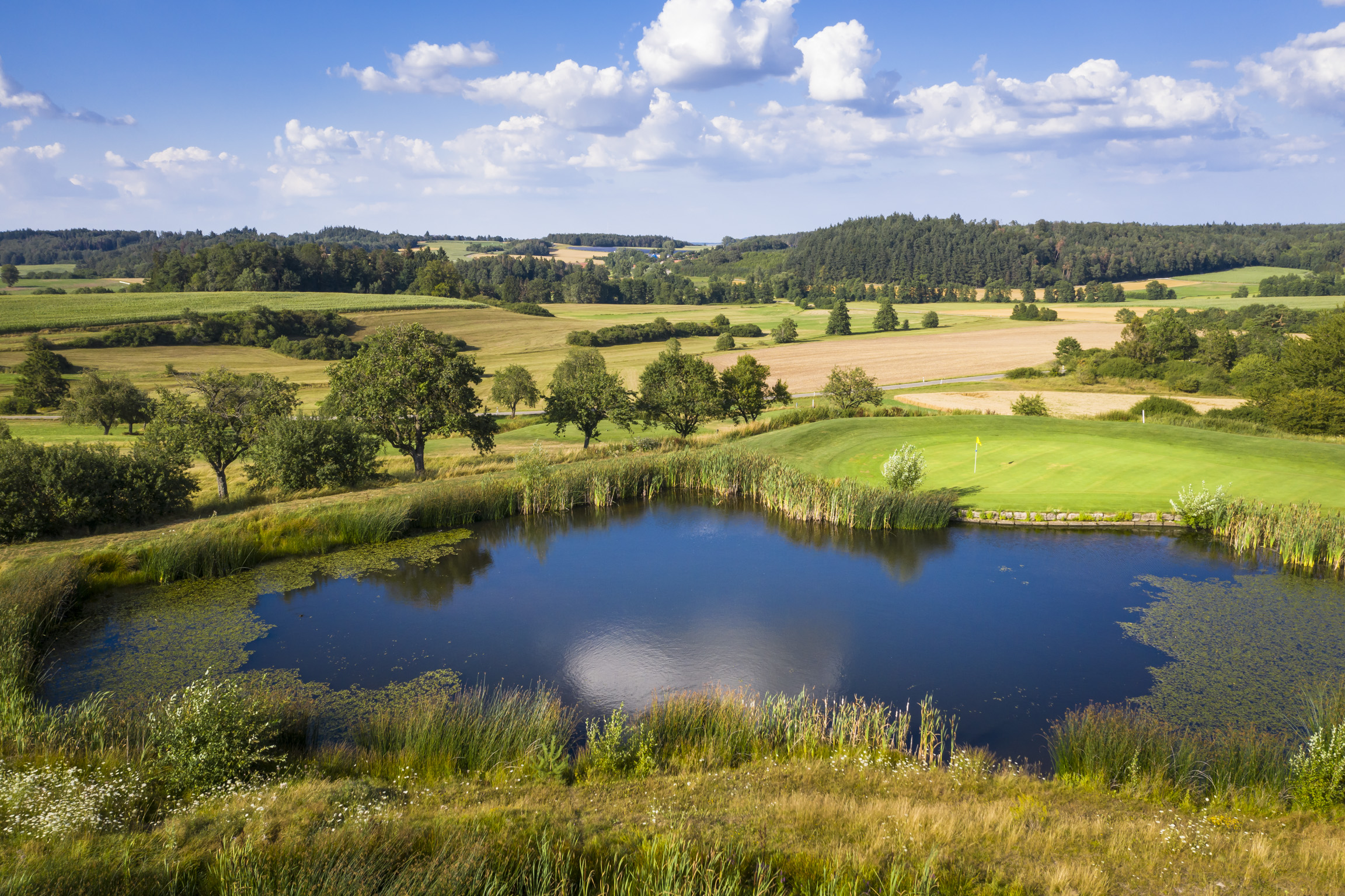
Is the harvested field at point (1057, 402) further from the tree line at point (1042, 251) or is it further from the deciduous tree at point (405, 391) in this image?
the tree line at point (1042, 251)

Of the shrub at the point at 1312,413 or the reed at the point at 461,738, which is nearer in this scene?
the reed at the point at 461,738

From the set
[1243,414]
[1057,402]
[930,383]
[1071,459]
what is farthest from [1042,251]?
[1071,459]

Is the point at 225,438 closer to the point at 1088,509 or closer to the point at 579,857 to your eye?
the point at 579,857

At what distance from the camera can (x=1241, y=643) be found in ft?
45.1

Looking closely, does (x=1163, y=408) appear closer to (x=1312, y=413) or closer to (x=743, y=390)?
(x=1312, y=413)

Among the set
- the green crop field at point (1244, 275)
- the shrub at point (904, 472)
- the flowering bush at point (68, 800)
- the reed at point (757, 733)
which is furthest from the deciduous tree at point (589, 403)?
the green crop field at point (1244, 275)

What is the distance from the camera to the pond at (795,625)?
1259 cm

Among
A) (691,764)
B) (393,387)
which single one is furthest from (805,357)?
(691,764)

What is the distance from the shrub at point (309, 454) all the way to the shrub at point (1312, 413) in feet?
145

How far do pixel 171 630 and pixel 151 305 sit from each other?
74529mm

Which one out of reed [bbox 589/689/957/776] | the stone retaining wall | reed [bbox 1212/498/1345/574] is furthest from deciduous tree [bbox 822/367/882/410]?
reed [bbox 589/689/957/776]

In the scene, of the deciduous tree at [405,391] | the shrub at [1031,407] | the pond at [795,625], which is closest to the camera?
the pond at [795,625]

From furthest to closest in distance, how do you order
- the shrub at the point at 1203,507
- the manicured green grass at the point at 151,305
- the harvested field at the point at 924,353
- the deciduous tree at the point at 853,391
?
the harvested field at the point at 924,353
the manicured green grass at the point at 151,305
the deciduous tree at the point at 853,391
the shrub at the point at 1203,507

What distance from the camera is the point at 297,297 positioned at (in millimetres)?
87062
